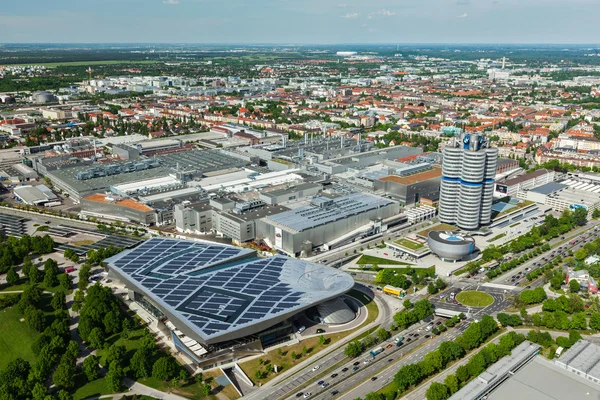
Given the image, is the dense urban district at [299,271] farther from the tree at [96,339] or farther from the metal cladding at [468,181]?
the metal cladding at [468,181]

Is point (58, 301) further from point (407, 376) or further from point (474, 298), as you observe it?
point (474, 298)

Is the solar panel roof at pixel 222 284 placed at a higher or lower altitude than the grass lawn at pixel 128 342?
higher

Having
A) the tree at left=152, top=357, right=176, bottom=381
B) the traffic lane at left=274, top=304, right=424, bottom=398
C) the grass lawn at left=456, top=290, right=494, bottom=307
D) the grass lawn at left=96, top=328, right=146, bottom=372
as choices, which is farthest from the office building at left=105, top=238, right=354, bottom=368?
the grass lawn at left=456, top=290, right=494, bottom=307

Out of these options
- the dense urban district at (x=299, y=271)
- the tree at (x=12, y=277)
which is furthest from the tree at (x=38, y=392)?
the tree at (x=12, y=277)

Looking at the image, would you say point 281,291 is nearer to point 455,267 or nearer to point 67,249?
point 455,267

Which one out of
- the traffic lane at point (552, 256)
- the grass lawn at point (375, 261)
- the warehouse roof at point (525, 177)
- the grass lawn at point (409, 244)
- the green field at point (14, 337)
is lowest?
the green field at point (14, 337)

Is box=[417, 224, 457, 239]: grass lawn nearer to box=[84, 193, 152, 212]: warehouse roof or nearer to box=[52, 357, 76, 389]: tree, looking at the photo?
box=[84, 193, 152, 212]: warehouse roof
